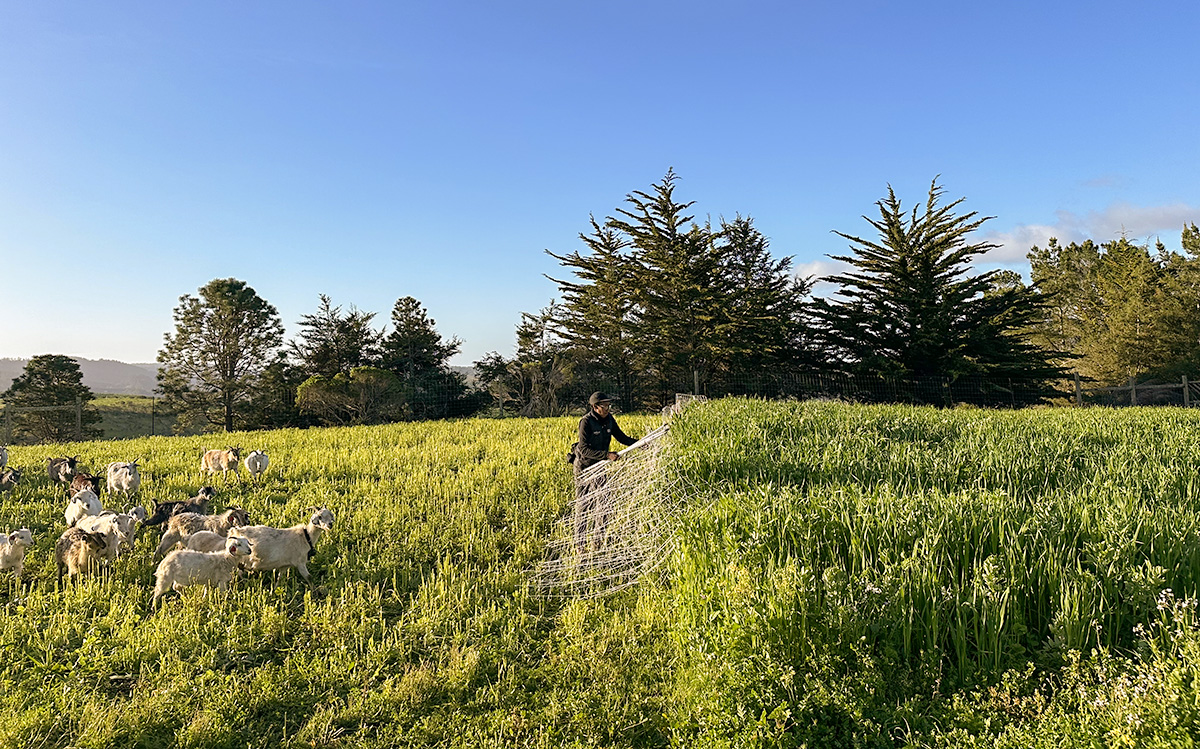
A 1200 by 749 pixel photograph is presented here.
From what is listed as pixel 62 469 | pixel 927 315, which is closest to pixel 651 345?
pixel 927 315

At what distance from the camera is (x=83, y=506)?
7.10m

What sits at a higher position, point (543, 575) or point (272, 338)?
point (272, 338)

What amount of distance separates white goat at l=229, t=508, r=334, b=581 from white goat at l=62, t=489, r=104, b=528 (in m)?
2.43

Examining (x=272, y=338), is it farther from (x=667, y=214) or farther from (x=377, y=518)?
(x=377, y=518)

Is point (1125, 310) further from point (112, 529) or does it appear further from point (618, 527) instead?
point (112, 529)

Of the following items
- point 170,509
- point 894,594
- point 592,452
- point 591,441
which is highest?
point 591,441

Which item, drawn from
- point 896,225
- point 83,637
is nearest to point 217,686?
point 83,637

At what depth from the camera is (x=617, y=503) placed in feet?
20.4

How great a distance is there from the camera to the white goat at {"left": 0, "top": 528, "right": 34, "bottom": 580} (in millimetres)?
5926

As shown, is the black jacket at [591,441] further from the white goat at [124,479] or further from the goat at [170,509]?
the white goat at [124,479]

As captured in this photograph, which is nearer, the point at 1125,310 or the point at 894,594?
the point at 894,594

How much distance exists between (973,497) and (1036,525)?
65cm

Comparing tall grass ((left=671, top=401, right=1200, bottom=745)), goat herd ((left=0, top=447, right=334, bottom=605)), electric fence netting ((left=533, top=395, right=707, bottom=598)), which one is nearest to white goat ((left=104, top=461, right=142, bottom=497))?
goat herd ((left=0, top=447, right=334, bottom=605))

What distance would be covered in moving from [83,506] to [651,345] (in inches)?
769
